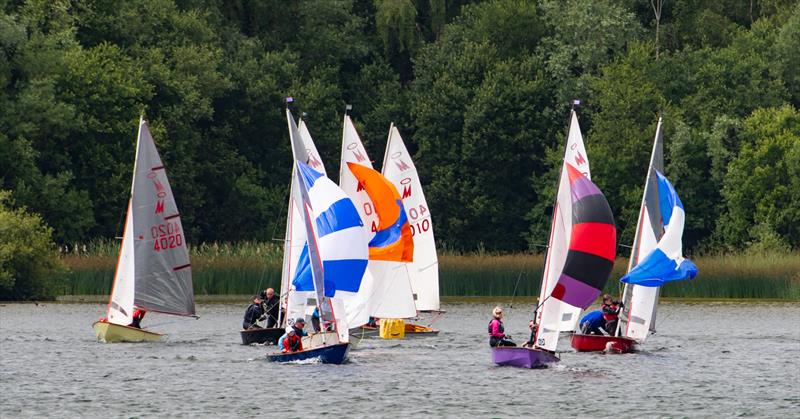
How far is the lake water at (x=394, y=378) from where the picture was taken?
3819cm

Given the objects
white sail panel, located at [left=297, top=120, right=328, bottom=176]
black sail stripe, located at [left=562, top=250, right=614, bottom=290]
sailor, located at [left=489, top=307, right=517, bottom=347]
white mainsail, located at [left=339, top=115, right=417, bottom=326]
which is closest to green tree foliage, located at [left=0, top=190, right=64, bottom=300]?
white mainsail, located at [left=339, top=115, right=417, bottom=326]

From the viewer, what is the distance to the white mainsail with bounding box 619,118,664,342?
159 ft

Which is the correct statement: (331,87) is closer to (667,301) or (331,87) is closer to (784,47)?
(784,47)

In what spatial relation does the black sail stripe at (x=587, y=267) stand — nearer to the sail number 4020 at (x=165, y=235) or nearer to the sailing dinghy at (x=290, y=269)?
the sailing dinghy at (x=290, y=269)

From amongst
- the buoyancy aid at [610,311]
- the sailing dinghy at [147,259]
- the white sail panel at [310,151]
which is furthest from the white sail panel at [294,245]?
the buoyancy aid at [610,311]

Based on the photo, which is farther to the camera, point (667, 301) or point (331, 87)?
point (331, 87)

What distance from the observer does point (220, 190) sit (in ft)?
313

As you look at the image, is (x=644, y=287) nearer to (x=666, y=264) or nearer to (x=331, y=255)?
(x=666, y=264)

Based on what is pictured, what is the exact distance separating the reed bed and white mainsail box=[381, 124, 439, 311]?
13.0 m

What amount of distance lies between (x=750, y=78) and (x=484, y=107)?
47.5 feet

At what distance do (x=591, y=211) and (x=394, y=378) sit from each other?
7.45 meters

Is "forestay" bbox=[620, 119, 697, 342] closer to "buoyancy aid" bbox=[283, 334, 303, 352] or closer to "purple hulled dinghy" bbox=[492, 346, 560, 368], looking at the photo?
"purple hulled dinghy" bbox=[492, 346, 560, 368]

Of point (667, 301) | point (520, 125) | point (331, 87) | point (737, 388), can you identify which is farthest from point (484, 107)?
point (737, 388)

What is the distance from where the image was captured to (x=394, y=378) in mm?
44250
